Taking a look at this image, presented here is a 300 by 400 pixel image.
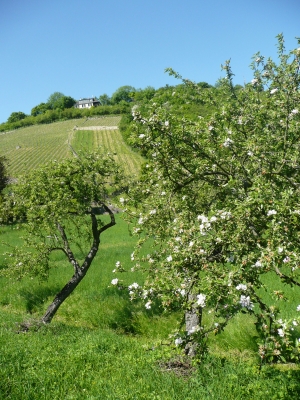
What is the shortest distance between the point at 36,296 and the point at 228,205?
34.2ft

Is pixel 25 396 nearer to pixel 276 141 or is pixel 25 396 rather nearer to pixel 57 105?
pixel 276 141

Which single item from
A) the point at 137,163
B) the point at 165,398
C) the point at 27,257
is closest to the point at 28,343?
the point at 27,257

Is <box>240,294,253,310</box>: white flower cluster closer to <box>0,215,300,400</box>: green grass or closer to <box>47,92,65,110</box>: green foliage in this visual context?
<box>0,215,300,400</box>: green grass

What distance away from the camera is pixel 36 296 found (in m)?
12.8

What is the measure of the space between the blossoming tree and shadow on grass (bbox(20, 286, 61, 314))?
6813 mm

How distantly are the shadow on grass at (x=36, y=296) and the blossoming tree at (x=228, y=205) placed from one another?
22.4ft

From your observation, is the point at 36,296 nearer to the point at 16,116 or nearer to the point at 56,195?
the point at 56,195

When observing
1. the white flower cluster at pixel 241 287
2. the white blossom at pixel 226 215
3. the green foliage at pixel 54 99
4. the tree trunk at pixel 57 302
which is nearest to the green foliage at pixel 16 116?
the green foliage at pixel 54 99

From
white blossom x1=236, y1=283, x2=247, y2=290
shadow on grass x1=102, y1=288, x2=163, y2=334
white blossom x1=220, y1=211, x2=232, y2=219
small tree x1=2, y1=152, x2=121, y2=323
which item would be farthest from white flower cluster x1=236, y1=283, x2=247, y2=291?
shadow on grass x1=102, y1=288, x2=163, y2=334

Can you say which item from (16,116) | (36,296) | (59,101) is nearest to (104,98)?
(59,101)

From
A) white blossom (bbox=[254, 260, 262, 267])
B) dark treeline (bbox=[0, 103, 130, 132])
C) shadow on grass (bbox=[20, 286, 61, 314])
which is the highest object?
dark treeline (bbox=[0, 103, 130, 132])

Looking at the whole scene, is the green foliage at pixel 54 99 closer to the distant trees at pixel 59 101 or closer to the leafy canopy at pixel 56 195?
the distant trees at pixel 59 101

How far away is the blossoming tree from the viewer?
3.37 meters

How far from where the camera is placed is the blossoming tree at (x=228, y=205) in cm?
337
